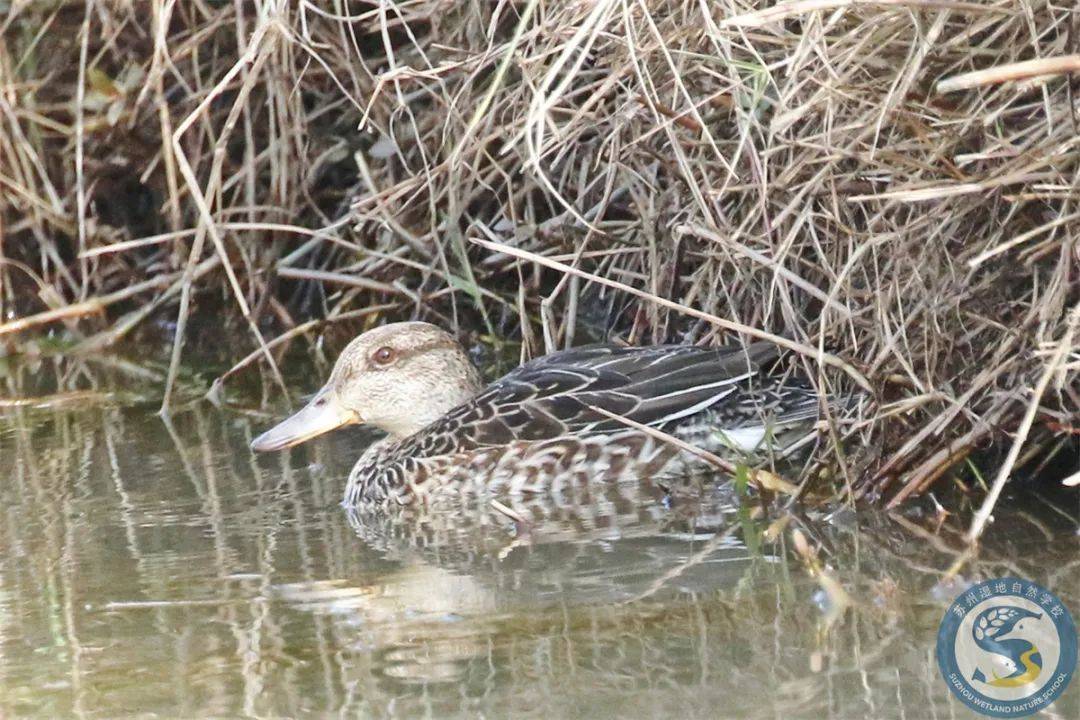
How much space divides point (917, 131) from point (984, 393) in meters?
0.69

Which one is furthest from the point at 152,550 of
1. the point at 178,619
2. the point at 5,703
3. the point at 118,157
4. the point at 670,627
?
the point at 118,157

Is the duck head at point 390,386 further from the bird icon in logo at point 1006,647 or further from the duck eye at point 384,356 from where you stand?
the bird icon in logo at point 1006,647

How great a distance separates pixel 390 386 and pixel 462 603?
1789 millimetres

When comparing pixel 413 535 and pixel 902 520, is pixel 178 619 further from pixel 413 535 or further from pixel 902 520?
pixel 902 520

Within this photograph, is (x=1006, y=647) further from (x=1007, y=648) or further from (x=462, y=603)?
(x=462, y=603)

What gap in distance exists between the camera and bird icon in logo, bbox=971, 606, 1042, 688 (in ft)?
11.0

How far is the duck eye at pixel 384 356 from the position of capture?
5.80m

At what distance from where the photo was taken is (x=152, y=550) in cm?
478

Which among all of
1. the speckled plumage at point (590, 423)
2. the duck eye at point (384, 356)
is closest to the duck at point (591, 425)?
the speckled plumage at point (590, 423)

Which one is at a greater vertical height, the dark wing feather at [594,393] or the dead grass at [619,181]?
the dead grass at [619,181]

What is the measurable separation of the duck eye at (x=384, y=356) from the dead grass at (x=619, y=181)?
47 cm

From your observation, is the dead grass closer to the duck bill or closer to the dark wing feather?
the dark wing feather

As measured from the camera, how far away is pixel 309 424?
5.76 metres

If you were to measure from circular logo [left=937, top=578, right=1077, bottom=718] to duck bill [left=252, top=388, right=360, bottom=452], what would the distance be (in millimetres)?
2515
